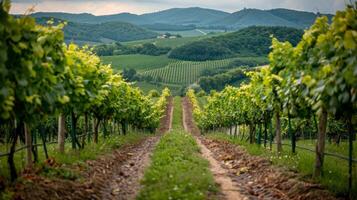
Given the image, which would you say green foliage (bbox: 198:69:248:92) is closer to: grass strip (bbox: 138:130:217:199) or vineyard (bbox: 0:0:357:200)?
vineyard (bbox: 0:0:357:200)

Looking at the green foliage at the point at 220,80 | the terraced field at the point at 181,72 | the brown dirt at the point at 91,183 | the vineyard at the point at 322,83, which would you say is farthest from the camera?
the terraced field at the point at 181,72

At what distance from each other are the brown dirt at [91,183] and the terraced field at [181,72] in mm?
149136

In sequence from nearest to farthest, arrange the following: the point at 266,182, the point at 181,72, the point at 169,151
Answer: the point at 266,182 < the point at 169,151 < the point at 181,72

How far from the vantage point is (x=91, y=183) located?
12492 mm

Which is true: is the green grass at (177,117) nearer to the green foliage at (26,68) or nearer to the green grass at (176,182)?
the green grass at (176,182)

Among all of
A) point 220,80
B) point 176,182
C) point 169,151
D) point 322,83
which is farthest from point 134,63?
point 322,83

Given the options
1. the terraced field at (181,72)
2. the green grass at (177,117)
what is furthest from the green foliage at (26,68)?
the terraced field at (181,72)


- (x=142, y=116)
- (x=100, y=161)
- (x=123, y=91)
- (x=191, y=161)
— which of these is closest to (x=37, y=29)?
(x=100, y=161)

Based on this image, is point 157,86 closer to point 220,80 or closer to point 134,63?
point 220,80

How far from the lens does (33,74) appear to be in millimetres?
8344

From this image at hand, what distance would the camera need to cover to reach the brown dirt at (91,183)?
33.7 ft

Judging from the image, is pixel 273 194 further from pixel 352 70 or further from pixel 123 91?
pixel 123 91

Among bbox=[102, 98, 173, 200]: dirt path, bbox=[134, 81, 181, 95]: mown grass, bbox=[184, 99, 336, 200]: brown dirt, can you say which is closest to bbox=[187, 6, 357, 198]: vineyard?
bbox=[184, 99, 336, 200]: brown dirt

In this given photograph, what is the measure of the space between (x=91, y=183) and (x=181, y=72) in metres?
173
